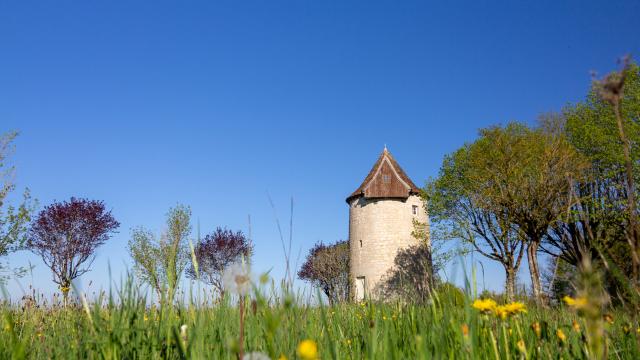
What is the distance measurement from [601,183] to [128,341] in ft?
112

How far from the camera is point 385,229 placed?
38719mm

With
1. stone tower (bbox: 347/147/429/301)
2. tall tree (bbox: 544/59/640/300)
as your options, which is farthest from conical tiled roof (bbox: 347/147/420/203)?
tall tree (bbox: 544/59/640/300)

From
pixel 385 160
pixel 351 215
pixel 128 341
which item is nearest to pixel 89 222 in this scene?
pixel 351 215

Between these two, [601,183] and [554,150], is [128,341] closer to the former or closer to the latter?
[554,150]

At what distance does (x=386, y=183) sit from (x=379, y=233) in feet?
15.2

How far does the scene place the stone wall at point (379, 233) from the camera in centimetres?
3822

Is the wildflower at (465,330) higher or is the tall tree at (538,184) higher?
the tall tree at (538,184)

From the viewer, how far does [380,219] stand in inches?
1542

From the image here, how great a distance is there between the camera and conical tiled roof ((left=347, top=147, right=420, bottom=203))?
132 feet

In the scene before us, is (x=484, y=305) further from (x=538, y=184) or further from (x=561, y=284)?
(x=538, y=184)

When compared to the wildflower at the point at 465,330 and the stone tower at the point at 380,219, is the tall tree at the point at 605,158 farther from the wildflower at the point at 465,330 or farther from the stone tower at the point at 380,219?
the wildflower at the point at 465,330

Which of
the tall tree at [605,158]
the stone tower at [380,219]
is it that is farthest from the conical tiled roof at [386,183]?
the tall tree at [605,158]

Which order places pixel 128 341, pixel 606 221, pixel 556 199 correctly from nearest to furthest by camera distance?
pixel 128 341 < pixel 556 199 < pixel 606 221

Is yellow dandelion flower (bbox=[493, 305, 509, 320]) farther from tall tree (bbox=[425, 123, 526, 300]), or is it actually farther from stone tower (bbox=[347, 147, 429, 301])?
stone tower (bbox=[347, 147, 429, 301])
